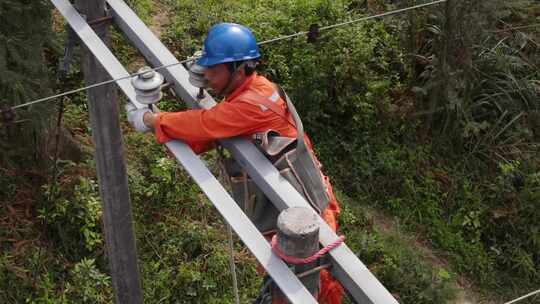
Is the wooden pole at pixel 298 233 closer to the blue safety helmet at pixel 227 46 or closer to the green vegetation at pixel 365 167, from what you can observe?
the blue safety helmet at pixel 227 46

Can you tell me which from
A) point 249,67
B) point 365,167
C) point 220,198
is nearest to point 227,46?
point 249,67

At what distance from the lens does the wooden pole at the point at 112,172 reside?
4.63 m

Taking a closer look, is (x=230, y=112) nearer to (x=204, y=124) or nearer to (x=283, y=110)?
(x=204, y=124)

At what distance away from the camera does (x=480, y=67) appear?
8617mm

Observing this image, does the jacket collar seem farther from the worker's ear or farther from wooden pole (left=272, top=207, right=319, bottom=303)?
wooden pole (left=272, top=207, right=319, bottom=303)

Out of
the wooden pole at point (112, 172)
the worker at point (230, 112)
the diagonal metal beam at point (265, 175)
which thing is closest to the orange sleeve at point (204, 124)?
the worker at point (230, 112)

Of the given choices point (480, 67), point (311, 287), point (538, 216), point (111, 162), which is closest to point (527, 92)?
point (480, 67)

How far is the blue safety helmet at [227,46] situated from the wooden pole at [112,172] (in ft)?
3.25

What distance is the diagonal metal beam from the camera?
2.84 metres

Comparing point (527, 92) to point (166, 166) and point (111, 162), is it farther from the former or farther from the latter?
point (111, 162)

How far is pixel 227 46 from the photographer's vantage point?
3.88 metres

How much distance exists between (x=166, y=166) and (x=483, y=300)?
12.8ft

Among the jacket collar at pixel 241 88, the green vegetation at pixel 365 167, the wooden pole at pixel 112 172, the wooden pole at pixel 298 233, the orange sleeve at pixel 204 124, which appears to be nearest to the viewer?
the wooden pole at pixel 298 233

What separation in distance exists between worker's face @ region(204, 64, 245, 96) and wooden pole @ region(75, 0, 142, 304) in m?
1.02
